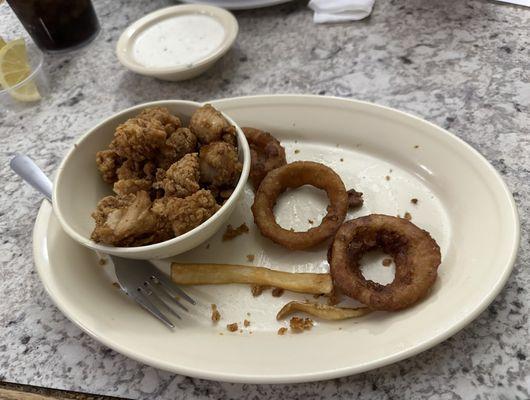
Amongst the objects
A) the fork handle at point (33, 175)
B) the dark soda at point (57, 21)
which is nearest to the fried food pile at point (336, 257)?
the fork handle at point (33, 175)

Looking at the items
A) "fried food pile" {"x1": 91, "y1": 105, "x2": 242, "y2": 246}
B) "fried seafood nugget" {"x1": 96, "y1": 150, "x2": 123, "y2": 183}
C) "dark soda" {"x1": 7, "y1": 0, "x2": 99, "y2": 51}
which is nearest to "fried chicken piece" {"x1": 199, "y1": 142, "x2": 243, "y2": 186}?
"fried food pile" {"x1": 91, "y1": 105, "x2": 242, "y2": 246}

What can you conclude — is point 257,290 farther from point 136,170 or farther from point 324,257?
point 136,170

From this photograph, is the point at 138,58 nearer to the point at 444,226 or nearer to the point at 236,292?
the point at 236,292

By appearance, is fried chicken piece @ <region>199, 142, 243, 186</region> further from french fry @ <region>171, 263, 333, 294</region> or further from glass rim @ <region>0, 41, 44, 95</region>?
glass rim @ <region>0, 41, 44, 95</region>

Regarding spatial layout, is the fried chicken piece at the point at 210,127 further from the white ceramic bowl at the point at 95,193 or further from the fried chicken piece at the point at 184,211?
the fried chicken piece at the point at 184,211

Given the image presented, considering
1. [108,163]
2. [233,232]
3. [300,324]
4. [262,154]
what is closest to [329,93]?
[262,154]
